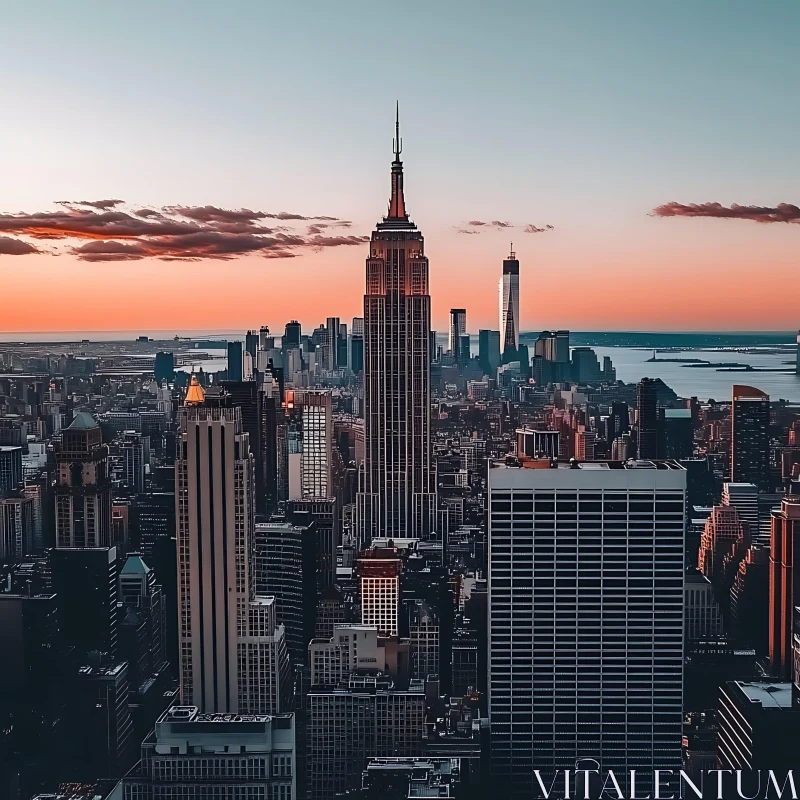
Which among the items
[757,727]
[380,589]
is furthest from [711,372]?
[380,589]

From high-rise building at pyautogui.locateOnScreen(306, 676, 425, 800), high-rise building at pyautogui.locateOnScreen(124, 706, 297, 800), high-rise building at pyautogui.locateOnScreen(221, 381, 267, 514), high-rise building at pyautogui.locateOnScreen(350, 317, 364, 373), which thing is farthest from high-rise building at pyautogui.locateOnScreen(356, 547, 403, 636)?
high-rise building at pyautogui.locateOnScreen(350, 317, 364, 373)

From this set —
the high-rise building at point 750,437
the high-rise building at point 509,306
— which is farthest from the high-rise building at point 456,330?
the high-rise building at point 750,437

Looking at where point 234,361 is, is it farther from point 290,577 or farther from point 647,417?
point 647,417

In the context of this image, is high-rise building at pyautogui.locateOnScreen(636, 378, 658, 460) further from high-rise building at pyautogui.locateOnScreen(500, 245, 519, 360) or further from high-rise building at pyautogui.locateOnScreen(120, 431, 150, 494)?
high-rise building at pyautogui.locateOnScreen(120, 431, 150, 494)

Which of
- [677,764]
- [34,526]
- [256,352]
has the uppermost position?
[256,352]

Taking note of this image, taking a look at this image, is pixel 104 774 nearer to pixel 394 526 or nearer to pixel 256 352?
pixel 256 352

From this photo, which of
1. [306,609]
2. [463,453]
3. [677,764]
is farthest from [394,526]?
[677,764]
